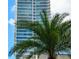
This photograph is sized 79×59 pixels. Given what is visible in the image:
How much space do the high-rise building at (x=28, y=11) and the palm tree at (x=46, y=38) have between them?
128 millimetres

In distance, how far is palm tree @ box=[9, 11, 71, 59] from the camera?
18.4 ft

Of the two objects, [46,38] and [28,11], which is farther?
[28,11]

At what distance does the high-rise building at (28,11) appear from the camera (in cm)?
580

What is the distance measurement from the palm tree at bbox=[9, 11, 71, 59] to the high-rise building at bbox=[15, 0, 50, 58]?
0.13 m

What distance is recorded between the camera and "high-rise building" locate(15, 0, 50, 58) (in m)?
5.80

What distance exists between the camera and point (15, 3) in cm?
588

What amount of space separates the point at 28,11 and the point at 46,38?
0.84 meters

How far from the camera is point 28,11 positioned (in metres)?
5.93

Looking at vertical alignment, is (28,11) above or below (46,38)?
above

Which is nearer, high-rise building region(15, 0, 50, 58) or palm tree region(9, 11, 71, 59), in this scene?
palm tree region(9, 11, 71, 59)
